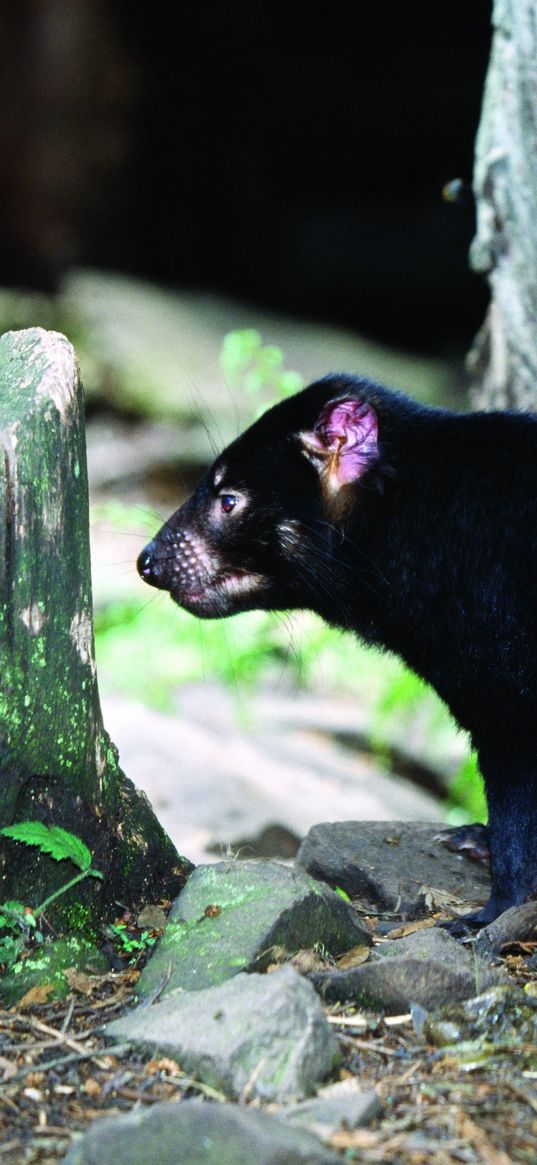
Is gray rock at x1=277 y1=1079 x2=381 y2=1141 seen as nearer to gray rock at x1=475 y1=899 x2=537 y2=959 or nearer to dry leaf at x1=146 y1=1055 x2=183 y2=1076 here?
dry leaf at x1=146 y1=1055 x2=183 y2=1076

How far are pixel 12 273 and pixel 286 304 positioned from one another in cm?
275

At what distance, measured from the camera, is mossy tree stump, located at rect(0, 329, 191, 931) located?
2.59 metres

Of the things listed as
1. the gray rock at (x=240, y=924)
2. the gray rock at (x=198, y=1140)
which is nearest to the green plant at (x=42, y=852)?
the gray rock at (x=240, y=924)

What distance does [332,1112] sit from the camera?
192 centimetres

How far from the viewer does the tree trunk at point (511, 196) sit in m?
4.43

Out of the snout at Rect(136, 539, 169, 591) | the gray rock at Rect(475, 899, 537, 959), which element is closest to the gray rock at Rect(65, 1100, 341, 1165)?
the gray rock at Rect(475, 899, 537, 959)

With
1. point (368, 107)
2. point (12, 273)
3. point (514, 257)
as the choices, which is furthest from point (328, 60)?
point (514, 257)

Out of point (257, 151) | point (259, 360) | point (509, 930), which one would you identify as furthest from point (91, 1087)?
point (257, 151)

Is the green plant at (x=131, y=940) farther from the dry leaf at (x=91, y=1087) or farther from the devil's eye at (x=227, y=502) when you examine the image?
the devil's eye at (x=227, y=502)

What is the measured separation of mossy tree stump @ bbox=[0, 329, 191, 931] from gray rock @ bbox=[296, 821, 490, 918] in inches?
32.4

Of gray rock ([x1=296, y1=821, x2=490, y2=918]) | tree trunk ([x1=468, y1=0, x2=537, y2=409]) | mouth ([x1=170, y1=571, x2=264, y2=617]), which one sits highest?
tree trunk ([x1=468, y1=0, x2=537, y2=409])

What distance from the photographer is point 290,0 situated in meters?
11.6

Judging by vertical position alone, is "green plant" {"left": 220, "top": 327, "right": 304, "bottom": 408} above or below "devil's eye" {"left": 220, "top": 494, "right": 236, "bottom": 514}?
above

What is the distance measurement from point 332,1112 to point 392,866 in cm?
162
